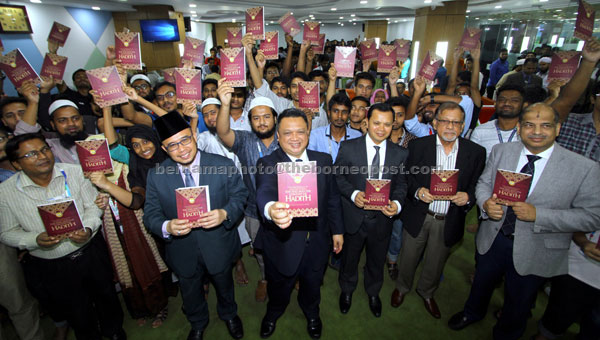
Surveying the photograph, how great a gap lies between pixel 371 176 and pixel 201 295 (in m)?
1.96

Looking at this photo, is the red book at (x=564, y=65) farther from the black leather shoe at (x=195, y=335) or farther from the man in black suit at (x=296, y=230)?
the black leather shoe at (x=195, y=335)

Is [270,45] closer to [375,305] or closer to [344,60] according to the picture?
[344,60]

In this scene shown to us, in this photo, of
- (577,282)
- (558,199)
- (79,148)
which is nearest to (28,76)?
(79,148)

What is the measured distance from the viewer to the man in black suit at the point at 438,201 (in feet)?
8.49

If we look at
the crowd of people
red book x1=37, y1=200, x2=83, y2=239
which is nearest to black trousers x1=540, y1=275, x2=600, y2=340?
the crowd of people

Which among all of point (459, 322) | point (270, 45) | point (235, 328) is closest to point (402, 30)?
point (270, 45)

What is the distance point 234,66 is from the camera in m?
3.18

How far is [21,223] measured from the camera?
220 centimetres

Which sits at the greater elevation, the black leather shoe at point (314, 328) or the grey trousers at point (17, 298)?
the grey trousers at point (17, 298)

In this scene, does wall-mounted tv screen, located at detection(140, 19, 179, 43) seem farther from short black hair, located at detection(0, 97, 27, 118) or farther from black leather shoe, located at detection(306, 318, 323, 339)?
black leather shoe, located at detection(306, 318, 323, 339)

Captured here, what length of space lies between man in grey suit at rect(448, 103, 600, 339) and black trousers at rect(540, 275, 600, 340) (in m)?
0.17

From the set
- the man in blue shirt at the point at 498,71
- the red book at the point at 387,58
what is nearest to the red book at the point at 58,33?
the red book at the point at 387,58

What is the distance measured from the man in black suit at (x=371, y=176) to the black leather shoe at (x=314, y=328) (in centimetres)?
78

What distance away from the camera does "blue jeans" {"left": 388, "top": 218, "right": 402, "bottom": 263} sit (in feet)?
11.9
